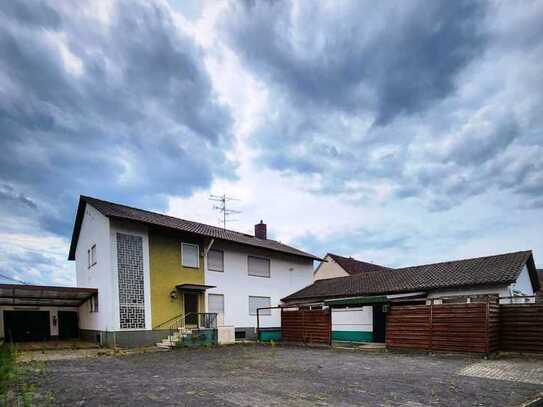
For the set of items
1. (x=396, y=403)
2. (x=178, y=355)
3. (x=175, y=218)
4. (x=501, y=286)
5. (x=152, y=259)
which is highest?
(x=175, y=218)

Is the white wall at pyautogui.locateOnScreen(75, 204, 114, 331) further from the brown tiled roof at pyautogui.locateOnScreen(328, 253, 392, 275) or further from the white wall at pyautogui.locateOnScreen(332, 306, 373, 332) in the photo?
Answer: the brown tiled roof at pyautogui.locateOnScreen(328, 253, 392, 275)

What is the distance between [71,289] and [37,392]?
11.3m

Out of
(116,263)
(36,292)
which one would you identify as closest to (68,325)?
(36,292)

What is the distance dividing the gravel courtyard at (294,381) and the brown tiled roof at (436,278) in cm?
441

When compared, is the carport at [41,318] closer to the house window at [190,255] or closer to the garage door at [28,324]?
the garage door at [28,324]

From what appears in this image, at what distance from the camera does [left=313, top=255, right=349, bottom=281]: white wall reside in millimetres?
32662

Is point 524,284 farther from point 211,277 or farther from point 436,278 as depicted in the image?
point 211,277

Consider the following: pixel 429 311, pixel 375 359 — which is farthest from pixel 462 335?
pixel 375 359

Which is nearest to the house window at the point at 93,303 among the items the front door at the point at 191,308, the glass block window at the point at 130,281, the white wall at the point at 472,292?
the glass block window at the point at 130,281

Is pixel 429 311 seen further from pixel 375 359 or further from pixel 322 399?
pixel 322 399

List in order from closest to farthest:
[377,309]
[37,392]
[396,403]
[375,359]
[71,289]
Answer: [396,403], [37,392], [375,359], [71,289], [377,309]

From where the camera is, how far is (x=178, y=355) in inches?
576

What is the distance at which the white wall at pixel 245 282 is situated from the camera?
71.8ft

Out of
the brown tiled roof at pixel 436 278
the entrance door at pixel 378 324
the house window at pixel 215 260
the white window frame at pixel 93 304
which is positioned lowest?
the entrance door at pixel 378 324
